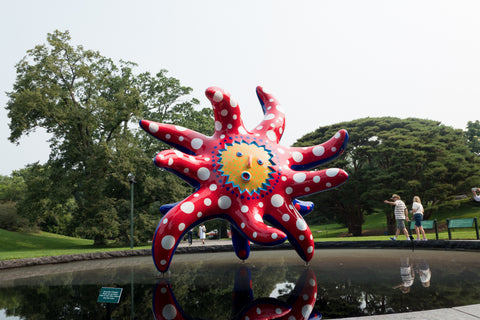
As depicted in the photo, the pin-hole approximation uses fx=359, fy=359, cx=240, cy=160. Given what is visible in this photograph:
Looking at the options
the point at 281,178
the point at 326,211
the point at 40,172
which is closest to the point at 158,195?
the point at 40,172

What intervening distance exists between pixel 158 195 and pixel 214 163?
21.9 meters

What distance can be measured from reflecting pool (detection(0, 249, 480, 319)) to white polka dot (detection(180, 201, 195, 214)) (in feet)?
4.97

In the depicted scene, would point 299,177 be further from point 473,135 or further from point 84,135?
point 473,135

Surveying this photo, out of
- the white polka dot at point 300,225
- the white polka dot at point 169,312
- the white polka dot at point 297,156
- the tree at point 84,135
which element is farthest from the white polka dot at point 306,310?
the tree at point 84,135

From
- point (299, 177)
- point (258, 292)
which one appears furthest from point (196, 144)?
point (258, 292)

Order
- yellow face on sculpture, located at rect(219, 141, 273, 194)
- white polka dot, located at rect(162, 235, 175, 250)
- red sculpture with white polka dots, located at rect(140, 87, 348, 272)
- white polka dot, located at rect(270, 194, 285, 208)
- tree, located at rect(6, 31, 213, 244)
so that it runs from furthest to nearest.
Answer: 1. tree, located at rect(6, 31, 213, 244)
2. white polka dot, located at rect(270, 194, 285, 208)
3. yellow face on sculpture, located at rect(219, 141, 273, 194)
4. red sculpture with white polka dots, located at rect(140, 87, 348, 272)
5. white polka dot, located at rect(162, 235, 175, 250)

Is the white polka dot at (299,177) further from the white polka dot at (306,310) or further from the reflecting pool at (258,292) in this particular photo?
the white polka dot at (306,310)

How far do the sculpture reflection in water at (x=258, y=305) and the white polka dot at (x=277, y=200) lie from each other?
5.93 feet

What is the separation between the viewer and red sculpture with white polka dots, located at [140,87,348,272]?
7.42 m

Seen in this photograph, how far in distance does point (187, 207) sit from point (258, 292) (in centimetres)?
231

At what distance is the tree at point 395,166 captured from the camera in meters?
28.4

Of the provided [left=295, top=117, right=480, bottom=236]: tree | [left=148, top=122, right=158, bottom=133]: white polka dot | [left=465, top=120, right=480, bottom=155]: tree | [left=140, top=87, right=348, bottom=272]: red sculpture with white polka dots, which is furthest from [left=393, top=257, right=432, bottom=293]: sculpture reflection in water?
[left=465, top=120, right=480, bottom=155]: tree

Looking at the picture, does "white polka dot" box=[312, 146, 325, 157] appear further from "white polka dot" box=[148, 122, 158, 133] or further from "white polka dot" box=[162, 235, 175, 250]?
"white polka dot" box=[162, 235, 175, 250]

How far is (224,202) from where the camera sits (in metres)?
7.88
